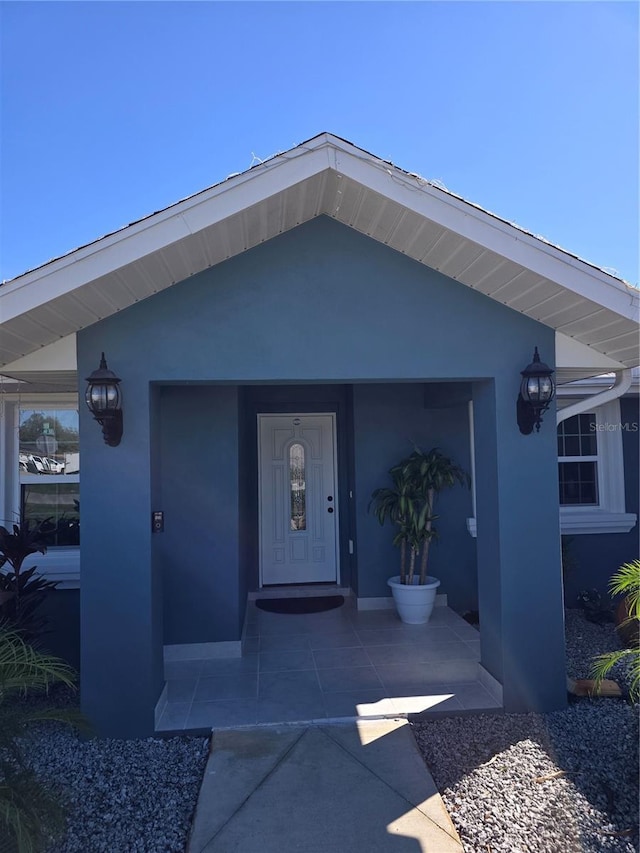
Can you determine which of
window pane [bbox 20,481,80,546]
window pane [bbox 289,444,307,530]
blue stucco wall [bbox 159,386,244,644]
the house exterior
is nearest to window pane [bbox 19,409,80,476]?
window pane [bbox 20,481,80,546]

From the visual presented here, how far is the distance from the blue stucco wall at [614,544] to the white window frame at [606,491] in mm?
73

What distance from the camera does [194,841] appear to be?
296 centimetres

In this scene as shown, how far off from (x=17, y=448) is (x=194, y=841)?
15.1 ft

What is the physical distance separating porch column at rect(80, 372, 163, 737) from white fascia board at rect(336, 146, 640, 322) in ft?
7.37

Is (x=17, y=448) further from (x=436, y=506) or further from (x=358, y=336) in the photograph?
(x=436, y=506)

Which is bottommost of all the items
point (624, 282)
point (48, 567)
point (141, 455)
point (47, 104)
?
point (48, 567)

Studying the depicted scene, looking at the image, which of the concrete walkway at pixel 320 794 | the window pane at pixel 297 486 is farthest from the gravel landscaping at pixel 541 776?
the window pane at pixel 297 486

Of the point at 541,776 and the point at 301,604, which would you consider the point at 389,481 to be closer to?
the point at 301,604

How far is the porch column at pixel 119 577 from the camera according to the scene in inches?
158

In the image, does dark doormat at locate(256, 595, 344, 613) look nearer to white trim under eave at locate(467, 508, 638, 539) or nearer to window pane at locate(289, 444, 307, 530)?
window pane at locate(289, 444, 307, 530)

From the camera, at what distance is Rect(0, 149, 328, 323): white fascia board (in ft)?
11.5

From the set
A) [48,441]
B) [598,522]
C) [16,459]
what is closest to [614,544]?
[598,522]

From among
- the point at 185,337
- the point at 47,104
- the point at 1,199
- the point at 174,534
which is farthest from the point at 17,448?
the point at 47,104

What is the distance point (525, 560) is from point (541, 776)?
5.00ft
